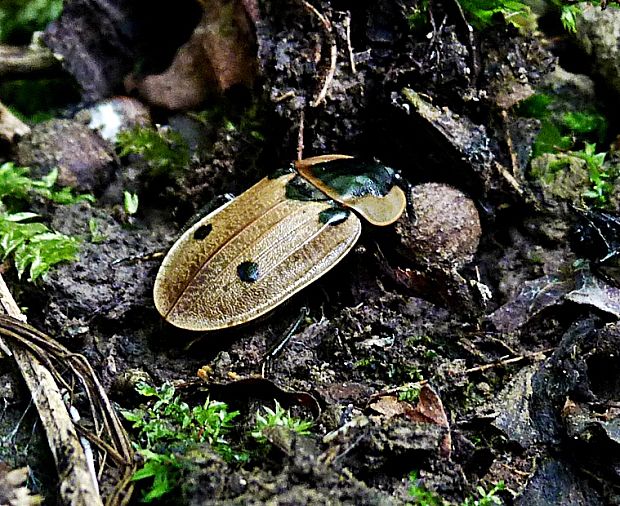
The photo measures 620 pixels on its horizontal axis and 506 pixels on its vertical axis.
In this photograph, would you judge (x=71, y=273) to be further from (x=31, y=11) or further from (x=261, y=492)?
(x=31, y=11)

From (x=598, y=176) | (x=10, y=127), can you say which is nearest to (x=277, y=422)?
(x=598, y=176)

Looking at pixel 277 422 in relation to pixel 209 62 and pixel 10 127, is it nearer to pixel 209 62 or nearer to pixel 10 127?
pixel 209 62

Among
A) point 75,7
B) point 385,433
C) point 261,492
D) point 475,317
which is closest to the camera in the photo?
point 261,492

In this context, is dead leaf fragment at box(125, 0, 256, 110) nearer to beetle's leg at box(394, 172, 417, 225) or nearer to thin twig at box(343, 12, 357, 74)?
thin twig at box(343, 12, 357, 74)

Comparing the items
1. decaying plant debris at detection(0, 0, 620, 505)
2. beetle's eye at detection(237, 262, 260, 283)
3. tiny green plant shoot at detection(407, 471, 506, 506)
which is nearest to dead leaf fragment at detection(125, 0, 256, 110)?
decaying plant debris at detection(0, 0, 620, 505)

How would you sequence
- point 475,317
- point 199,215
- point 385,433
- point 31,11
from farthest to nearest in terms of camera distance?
point 31,11
point 199,215
point 475,317
point 385,433

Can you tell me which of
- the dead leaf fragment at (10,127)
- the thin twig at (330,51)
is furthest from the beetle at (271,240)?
the dead leaf fragment at (10,127)

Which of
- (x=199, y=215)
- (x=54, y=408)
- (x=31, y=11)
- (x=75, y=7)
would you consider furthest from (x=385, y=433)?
(x=31, y=11)
